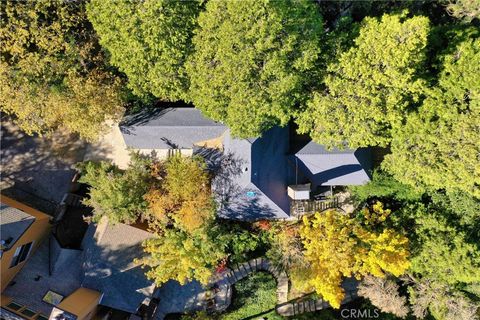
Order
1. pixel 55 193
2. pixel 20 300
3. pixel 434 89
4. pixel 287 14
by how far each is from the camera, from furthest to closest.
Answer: pixel 55 193, pixel 20 300, pixel 434 89, pixel 287 14

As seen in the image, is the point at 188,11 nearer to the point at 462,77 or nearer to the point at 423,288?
the point at 462,77

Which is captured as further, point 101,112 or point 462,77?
point 101,112

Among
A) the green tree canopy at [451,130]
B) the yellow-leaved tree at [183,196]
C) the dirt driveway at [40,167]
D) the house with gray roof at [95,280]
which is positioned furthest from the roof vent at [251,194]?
the dirt driveway at [40,167]

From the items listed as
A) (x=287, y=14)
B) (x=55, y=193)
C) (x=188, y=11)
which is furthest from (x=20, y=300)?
(x=287, y=14)

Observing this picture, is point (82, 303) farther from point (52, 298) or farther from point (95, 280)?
point (52, 298)

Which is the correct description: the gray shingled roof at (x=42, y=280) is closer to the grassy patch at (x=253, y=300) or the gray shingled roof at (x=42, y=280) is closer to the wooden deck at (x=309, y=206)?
the grassy patch at (x=253, y=300)

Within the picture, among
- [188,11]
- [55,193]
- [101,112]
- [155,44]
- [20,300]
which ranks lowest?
[20,300]

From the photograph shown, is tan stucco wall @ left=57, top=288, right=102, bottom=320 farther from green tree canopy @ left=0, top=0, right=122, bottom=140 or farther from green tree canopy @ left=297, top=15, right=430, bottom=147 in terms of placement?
green tree canopy @ left=297, top=15, right=430, bottom=147
